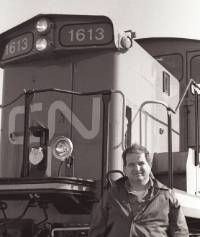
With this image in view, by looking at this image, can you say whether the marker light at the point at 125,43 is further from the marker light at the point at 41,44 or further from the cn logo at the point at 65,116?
the marker light at the point at 41,44

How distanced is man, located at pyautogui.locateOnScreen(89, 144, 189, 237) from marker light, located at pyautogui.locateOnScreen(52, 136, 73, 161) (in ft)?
3.45

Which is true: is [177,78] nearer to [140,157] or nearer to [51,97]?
[51,97]

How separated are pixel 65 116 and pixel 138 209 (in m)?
1.94

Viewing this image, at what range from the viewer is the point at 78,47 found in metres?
4.38

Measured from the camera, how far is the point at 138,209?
264 cm

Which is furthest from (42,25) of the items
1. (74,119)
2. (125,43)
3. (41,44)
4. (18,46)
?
(74,119)

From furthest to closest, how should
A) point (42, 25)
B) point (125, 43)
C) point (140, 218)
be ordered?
point (42, 25) → point (125, 43) → point (140, 218)

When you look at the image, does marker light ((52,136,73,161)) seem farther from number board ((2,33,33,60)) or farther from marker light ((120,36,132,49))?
number board ((2,33,33,60))

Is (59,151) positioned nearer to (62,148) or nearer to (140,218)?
(62,148)

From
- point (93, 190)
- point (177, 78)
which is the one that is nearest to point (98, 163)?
point (93, 190)

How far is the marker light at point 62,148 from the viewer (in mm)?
3834

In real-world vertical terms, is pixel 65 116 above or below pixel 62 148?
above

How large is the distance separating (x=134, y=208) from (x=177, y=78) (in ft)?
11.8

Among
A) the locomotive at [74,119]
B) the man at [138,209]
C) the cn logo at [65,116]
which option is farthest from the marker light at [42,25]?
the man at [138,209]
